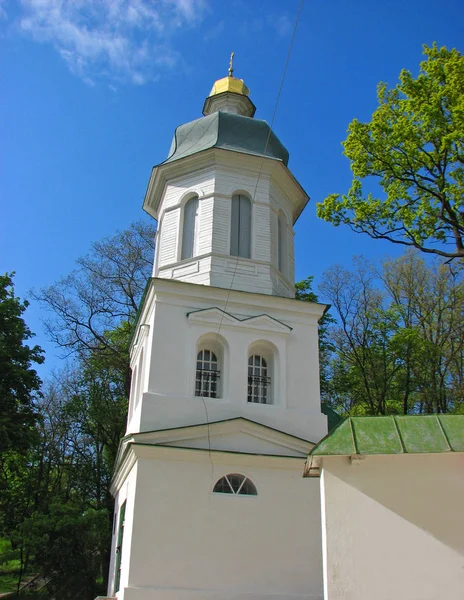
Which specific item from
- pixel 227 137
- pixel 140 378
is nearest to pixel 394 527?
pixel 140 378

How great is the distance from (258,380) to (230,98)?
9970mm

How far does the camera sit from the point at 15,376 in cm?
1916

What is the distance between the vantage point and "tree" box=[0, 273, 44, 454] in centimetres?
1853

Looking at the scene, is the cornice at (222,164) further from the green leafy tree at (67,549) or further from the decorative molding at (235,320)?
the green leafy tree at (67,549)

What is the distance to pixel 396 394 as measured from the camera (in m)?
25.3

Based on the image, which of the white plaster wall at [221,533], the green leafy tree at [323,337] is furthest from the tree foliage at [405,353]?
the white plaster wall at [221,533]

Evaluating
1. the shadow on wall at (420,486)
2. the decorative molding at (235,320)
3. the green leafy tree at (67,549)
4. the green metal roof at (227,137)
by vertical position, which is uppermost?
the green metal roof at (227,137)

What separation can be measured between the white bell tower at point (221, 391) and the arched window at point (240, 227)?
0.10ft

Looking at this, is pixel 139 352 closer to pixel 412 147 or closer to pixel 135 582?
pixel 135 582

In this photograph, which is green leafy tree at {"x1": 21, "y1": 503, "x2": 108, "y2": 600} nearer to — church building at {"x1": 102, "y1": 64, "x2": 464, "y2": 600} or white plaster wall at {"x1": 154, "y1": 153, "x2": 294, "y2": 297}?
church building at {"x1": 102, "y1": 64, "x2": 464, "y2": 600}

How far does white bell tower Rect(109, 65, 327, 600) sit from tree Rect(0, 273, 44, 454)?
15.6 feet

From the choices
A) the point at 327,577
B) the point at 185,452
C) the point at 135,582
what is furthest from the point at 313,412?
the point at 327,577

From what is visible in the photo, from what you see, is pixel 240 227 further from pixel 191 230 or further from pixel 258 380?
pixel 258 380

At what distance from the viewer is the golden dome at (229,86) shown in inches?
773
